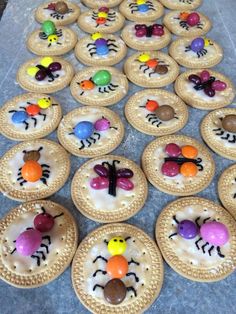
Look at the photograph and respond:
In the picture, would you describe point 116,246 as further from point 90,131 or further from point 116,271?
point 90,131

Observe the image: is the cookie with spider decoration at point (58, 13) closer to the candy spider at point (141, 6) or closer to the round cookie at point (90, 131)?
the candy spider at point (141, 6)

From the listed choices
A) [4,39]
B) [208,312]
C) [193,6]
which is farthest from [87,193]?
[193,6]

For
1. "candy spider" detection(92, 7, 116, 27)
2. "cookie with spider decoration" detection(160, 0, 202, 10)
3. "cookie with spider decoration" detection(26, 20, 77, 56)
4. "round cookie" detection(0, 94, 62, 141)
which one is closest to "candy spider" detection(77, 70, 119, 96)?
"round cookie" detection(0, 94, 62, 141)

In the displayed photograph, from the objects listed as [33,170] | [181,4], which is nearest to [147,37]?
[181,4]

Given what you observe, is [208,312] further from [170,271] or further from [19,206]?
[19,206]

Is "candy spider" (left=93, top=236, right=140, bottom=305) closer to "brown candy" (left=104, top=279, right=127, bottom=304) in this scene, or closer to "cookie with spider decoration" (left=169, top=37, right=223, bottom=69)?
"brown candy" (left=104, top=279, right=127, bottom=304)

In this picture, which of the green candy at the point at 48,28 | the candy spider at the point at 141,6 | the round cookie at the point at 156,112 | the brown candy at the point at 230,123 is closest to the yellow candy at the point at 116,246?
the round cookie at the point at 156,112
